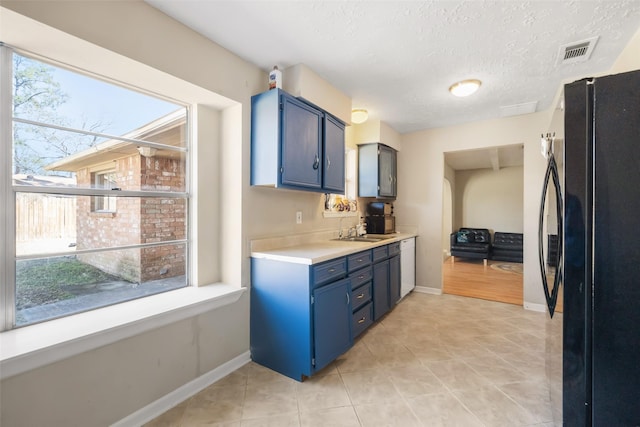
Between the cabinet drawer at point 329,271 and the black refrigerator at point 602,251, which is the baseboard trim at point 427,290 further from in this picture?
the black refrigerator at point 602,251

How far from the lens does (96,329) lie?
1425 mm

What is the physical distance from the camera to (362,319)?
262cm

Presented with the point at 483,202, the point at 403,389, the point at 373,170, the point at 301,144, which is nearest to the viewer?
the point at 403,389

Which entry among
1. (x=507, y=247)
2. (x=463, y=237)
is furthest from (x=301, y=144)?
(x=507, y=247)

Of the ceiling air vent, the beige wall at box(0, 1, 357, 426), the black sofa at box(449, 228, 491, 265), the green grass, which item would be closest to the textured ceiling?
the ceiling air vent

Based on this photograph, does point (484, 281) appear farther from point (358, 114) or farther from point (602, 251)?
point (602, 251)

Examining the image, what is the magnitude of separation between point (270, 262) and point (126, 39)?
166 centimetres

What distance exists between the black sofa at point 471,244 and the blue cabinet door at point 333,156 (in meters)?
4.91

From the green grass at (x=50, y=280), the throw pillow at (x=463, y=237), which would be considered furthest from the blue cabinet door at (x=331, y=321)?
the throw pillow at (x=463, y=237)

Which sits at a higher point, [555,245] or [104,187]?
[104,187]

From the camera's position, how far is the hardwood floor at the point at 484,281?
13.1 ft

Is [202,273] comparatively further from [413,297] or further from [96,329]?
[413,297]

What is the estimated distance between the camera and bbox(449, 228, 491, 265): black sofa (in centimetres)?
630

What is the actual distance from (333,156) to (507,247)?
5.78 metres
